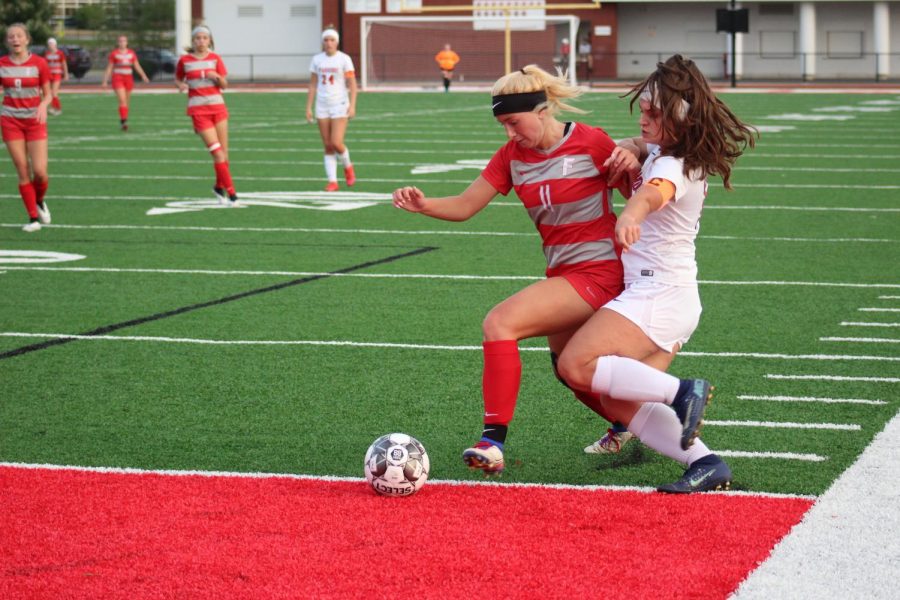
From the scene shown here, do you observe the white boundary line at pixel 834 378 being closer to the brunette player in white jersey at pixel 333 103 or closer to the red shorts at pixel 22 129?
the red shorts at pixel 22 129

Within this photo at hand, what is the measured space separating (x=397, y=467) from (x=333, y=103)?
12470 mm

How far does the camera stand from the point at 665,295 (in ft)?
17.6

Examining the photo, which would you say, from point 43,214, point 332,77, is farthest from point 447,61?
point 43,214

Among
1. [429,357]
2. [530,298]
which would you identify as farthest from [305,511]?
[429,357]

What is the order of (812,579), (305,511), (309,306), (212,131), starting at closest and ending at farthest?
1. (812,579)
2. (305,511)
3. (309,306)
4. (212,131)

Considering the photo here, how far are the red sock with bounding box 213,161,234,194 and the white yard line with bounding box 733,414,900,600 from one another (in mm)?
10664

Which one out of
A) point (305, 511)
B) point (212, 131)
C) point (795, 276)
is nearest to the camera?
point (305, 511)

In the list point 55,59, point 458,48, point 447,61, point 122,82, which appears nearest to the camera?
point 122,82

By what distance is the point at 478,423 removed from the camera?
6453 mm

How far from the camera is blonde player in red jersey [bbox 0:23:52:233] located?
13570 millimetres

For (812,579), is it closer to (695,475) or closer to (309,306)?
(695,475)

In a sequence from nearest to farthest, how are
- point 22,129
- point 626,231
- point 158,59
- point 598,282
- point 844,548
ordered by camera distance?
point 844,548 < point 626,231 < point 598,282 < point 22,129 < point 158,59

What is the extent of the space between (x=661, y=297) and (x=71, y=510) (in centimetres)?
229

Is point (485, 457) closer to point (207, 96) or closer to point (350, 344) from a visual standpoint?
point (350, 344)
